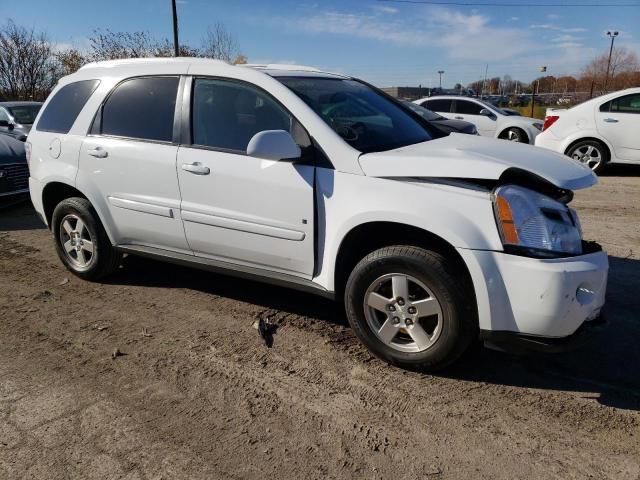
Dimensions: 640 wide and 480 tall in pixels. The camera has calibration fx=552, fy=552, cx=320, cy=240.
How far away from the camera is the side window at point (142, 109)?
4020 mm

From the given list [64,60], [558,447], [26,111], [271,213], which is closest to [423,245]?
[271,213]

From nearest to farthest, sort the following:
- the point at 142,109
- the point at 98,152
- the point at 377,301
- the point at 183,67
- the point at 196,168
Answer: the point at 377,301, the point at 196,168, the point at 183,67, the point at 142,109, the point at 98,152

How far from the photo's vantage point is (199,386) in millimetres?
3104

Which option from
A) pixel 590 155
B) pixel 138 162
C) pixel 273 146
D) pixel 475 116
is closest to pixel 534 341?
pixel 273 146

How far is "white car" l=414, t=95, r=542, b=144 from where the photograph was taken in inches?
526

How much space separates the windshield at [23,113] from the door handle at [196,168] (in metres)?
9.71

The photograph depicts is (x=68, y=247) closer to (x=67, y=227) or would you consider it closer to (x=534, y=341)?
(x=67, y=227)

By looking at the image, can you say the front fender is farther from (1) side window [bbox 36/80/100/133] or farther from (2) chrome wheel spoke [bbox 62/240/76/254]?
(2) chrome wheel spoke [bbox 62/240/76/254]

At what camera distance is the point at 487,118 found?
45.0 feet

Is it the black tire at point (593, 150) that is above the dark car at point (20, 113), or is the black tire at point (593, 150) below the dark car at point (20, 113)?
below

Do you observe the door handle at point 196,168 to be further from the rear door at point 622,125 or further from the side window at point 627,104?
the side window at point 627,104

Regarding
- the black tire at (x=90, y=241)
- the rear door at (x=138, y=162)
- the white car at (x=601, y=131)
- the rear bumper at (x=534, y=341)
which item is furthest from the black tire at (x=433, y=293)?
the white car at (x=601, y=131)

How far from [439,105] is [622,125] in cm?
524

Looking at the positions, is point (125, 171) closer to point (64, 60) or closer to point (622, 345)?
point (622, 345)
